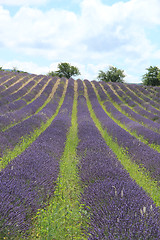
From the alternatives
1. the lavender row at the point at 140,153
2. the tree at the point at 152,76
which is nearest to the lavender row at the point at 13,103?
the lavender row at the point at 140,153

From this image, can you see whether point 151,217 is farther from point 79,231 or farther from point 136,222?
point 79,231

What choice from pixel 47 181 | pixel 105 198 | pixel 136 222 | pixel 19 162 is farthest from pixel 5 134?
pixel 136 222

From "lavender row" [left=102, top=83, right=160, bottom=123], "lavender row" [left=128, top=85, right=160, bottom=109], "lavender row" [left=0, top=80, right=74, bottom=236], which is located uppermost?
"lavender row" [left=0, top=80, right=74, bottom=236]

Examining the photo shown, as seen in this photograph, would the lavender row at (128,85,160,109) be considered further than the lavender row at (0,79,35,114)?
Yes

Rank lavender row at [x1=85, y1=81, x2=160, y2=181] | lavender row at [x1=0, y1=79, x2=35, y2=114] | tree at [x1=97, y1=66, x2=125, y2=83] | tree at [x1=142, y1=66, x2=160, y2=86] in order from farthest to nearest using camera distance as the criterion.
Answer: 1. tree at [x1=97, y1=66, x2=125, y2=83]
2. tree at [x1=142, y1=66, x2=160, y2=86]
3. lavender row at [x1=0, y1=79, x2=35, y2=114]
4. lavender row at [x1=85, y1=81, x2=160, y2=181]

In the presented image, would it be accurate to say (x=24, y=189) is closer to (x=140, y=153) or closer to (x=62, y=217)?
(x=62, y=217)

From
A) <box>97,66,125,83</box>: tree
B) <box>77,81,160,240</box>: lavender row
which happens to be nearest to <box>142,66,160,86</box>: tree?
<box>97,66,125,83</box>: tree

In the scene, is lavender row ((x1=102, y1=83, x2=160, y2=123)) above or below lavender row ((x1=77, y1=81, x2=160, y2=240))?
below

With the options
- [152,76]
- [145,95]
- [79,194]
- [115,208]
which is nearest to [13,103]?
[79,194]

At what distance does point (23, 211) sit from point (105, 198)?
3.61 feet

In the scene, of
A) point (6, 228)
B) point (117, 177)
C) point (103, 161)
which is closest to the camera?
point (6, 228)

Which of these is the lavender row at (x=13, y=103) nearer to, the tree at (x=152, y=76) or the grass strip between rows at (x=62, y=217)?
the grass strip between rows at (x=62, y=217)

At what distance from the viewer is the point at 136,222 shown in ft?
7.19

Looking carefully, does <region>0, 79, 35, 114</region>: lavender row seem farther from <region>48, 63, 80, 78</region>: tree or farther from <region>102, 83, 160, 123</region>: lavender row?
<region>48, 63, 80, 78</region>: tree
